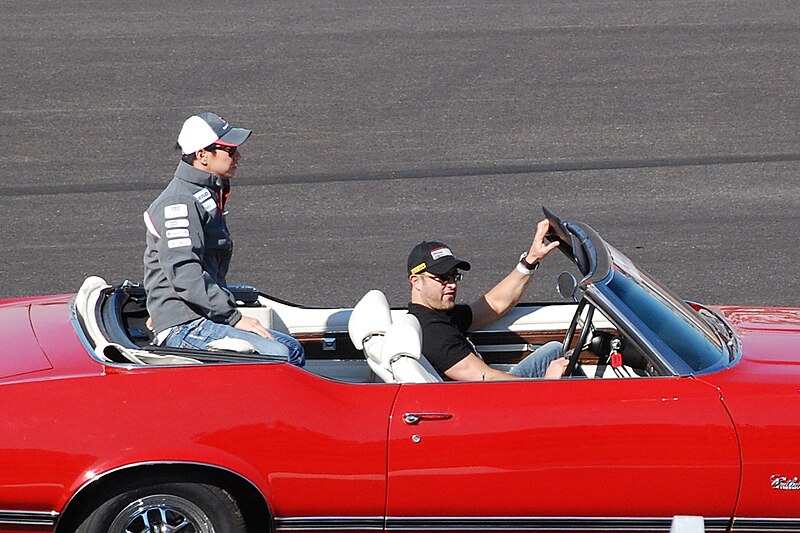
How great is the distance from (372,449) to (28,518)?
1243 millimetres

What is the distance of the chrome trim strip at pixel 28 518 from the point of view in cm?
459

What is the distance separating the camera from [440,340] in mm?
5664

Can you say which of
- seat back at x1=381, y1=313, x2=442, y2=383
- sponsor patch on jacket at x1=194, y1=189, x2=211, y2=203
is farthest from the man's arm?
sponsor patch on jacket at x1=194, y1=189, x2=211, y2=203

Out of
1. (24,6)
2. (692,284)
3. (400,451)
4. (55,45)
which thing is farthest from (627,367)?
(24,6)

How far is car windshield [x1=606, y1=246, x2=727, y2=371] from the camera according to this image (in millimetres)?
5133

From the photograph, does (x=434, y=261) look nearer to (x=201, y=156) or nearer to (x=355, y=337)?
(x=355, y=337)

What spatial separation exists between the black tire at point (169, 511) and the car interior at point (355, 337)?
491 mm

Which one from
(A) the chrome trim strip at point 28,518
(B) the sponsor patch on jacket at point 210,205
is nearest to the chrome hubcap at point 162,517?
(A) the chrome trim strip at point 28,518

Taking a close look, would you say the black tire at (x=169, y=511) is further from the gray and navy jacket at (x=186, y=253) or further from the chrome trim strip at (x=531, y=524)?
the gray and navy jacket at (x=186, y=253)

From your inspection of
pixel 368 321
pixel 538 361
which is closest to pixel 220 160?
pixel 368 321

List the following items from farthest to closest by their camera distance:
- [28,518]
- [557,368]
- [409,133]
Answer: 1. [409,133]
2. [557,368]
3. [28,518]

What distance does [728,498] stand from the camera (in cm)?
477

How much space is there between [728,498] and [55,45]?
1115 centimetres

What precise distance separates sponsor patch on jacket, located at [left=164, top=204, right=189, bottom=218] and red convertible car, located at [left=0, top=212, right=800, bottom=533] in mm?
609
